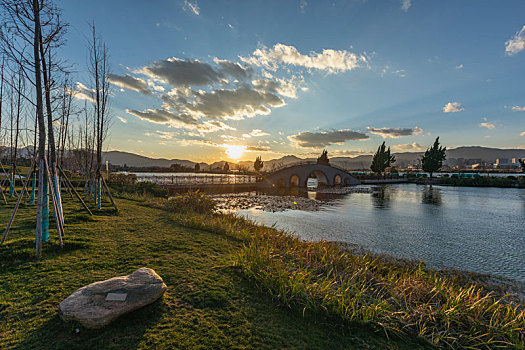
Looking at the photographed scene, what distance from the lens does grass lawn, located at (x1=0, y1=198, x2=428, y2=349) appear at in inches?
106

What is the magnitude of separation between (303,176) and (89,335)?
4484 cm

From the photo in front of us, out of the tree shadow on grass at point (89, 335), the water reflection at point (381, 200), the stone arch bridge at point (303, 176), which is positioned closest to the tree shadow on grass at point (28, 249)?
the tree shadow on grass at point (89, 335)

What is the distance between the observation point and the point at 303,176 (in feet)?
151

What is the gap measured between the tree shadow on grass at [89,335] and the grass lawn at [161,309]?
0.01 m

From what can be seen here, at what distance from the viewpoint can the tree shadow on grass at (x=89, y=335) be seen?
249cm

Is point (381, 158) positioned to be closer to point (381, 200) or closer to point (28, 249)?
point (381, 200)

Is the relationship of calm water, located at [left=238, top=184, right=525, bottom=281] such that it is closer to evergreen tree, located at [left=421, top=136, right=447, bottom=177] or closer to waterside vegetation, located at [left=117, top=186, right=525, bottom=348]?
waterside vegetation, located at [left=117, top=186, right=525, bottom=348]

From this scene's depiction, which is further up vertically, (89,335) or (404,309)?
(89,335)

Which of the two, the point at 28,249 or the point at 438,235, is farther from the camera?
the point at 438,235

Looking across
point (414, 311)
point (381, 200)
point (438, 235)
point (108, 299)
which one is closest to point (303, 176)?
point (381, 200)

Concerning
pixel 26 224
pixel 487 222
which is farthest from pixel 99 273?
pixel 487 222

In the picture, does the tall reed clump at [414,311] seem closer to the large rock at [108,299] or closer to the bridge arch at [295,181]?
the large rock at [108,299]

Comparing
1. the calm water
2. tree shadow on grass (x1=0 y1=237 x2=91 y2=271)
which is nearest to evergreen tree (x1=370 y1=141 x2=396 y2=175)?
the calm water

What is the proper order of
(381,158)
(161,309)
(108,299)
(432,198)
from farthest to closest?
1. (381,158)
2. (432,198)
3. (161,309)
4. (108,299)
